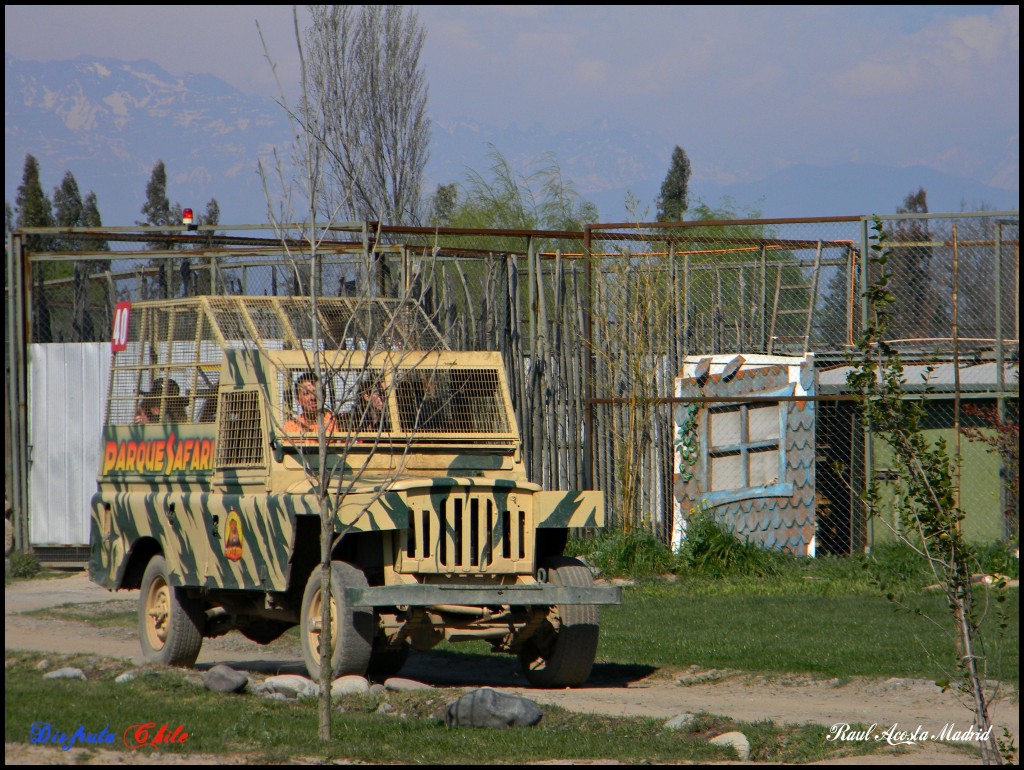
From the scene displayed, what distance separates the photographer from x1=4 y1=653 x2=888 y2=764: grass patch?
695 cm

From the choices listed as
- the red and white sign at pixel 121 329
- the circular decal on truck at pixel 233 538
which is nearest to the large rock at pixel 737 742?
the circular decal on truck at pixel 233 538

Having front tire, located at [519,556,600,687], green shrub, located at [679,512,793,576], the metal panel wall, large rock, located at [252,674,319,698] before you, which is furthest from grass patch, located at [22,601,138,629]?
green shrub, located at [679,512,793,576]

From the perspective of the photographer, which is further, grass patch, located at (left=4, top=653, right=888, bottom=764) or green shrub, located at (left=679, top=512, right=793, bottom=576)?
green shrub, located at (left=679, top=512, right=793, bottom=576)

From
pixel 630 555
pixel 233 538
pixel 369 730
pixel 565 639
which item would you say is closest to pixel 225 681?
pixel 233 538

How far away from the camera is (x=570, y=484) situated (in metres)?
16.6

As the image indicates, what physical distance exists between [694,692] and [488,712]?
92.9 inches

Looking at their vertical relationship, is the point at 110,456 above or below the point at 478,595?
above

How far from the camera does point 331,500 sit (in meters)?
8.75

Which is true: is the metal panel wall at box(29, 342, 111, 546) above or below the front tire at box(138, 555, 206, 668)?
above

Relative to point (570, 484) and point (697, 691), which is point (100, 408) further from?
point (697, 691)

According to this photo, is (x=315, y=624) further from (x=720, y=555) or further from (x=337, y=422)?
(x=720, y=555)

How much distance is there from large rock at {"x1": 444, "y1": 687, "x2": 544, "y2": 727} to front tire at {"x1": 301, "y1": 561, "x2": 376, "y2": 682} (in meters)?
1.10

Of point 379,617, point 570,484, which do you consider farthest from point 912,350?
point 379,617

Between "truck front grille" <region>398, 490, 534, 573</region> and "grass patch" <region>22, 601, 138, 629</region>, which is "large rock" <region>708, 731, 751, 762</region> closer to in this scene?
"truck front grille" <region>398, 490, 534, 573</region>
